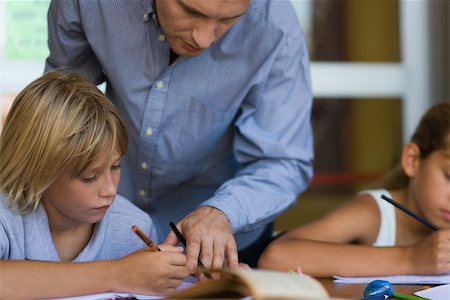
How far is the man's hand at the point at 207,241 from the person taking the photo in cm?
140

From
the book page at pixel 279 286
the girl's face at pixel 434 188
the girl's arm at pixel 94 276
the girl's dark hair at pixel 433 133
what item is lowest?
the girl's face at pixel 434 188

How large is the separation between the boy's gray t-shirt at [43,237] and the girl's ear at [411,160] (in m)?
0.72

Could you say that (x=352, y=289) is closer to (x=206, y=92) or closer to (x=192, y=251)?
(x=192, y=251)

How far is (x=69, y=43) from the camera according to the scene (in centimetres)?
171

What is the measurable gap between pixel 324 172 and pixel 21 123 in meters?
2.81

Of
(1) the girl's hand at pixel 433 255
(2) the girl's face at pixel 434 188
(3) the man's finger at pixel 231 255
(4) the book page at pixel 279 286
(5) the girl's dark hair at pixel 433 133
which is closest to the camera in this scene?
(4) the book page at pixel 279 286

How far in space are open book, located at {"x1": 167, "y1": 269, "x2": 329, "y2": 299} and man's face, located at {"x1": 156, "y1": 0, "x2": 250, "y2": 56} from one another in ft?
1.78

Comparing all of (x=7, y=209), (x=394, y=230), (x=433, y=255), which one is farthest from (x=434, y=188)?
(x=7, y=209)

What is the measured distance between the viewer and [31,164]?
4.74ft

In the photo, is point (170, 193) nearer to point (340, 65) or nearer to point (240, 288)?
point (240, 288)

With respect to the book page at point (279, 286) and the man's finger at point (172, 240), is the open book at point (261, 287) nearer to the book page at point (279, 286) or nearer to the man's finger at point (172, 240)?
the book page at point (279, 286)

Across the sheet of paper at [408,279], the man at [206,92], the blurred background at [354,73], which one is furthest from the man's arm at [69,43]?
the blurred background at [354,73]

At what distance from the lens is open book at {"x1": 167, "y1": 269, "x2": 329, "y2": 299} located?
89 centimetres

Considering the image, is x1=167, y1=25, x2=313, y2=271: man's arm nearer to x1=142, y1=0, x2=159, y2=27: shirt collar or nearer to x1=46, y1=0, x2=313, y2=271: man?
x1=46, y1=0, x2=313, y2=271: man
